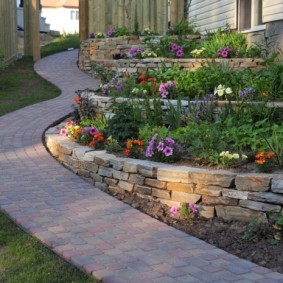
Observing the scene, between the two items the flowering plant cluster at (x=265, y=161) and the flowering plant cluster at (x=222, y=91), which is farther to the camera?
the flowering plant cluster at (x=222, y=91)

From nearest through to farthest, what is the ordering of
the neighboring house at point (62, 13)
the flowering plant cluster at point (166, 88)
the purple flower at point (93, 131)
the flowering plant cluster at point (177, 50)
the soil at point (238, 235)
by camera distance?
the soil at point (238, 235) → the purple flower at point (93, 131) → the flowering plant cluster at point (166, 88) → the flowering plant cluster at point (177, 50) → the neighboring house at point (62, 13)

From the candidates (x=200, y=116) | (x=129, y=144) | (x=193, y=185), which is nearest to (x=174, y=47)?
(x=200, y=116)

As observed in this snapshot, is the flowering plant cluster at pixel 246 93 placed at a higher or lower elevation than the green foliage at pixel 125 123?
higher

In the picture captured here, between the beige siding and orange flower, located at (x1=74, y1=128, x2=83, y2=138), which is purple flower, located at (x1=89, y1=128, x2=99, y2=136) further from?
the beige siding

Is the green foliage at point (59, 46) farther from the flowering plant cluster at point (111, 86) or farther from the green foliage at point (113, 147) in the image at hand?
the green foliage at point (113, 147)

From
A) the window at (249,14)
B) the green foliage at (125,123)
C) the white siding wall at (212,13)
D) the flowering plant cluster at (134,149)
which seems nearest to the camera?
the flowering plant cluster at (134,149)

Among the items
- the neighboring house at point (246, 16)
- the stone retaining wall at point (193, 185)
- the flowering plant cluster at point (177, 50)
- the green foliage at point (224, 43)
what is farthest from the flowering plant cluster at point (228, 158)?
the flowering plant cluster at point (177, 50)

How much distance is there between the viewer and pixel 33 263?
372 cm

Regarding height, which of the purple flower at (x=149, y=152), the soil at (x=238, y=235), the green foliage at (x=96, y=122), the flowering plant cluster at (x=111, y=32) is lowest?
the soil at (x=238, y=235)

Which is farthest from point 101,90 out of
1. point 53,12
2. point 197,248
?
point 53,12

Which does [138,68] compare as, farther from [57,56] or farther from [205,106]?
[57,56]

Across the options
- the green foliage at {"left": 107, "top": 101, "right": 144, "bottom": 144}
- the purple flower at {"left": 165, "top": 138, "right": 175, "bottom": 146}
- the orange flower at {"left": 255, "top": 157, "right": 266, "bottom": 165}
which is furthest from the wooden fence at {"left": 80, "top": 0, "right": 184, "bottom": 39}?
the orange flower at {"left": 255, "top": 157, "right": 266, "bottom": 165}

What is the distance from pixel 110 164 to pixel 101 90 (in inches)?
105

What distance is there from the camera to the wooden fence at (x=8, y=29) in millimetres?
14827
